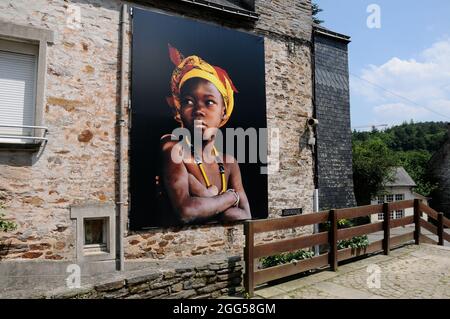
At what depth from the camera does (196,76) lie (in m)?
7.56

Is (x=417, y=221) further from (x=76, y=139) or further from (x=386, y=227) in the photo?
(x=76, y=139)

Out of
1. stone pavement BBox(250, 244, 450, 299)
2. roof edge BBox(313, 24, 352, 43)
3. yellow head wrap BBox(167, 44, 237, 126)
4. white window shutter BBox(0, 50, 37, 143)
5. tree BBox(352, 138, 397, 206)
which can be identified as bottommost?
stone pavement BBox(250, 244, 450, 299)

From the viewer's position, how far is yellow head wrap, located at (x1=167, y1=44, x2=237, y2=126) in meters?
7.29

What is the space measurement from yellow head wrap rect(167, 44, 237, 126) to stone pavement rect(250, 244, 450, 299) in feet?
12.4

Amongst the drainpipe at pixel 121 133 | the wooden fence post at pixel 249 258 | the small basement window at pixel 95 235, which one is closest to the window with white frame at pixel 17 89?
the drainpipe at pixel 121 133

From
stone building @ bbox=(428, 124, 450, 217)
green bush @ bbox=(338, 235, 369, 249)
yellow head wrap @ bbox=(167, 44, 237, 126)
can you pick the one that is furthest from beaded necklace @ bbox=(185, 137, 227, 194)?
stone building @ bbox=(428, 124, 450, 217)

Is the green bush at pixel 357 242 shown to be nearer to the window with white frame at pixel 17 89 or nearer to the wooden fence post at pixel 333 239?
the wooden fence post at pixel 333 239

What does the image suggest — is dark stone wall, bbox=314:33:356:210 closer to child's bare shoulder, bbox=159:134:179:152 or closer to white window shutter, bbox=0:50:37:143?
child's bare shoulder, bbox=159:134:179:152

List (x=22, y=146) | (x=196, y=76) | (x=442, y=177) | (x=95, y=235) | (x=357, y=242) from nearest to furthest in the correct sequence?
1. (x=22, y=146)
2. (x=95, y=235)
3. (x=357, y=242)
4. (x=196, y=76)
5. (x=442, y=177)

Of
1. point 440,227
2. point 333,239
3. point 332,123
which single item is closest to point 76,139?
point 333,239

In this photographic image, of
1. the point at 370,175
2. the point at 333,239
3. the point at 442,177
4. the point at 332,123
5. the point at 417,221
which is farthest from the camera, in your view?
the point at 442,177

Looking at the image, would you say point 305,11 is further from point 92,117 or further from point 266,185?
point 92,117

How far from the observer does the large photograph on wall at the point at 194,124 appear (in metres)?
6.86

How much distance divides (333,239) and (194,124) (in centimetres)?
351
